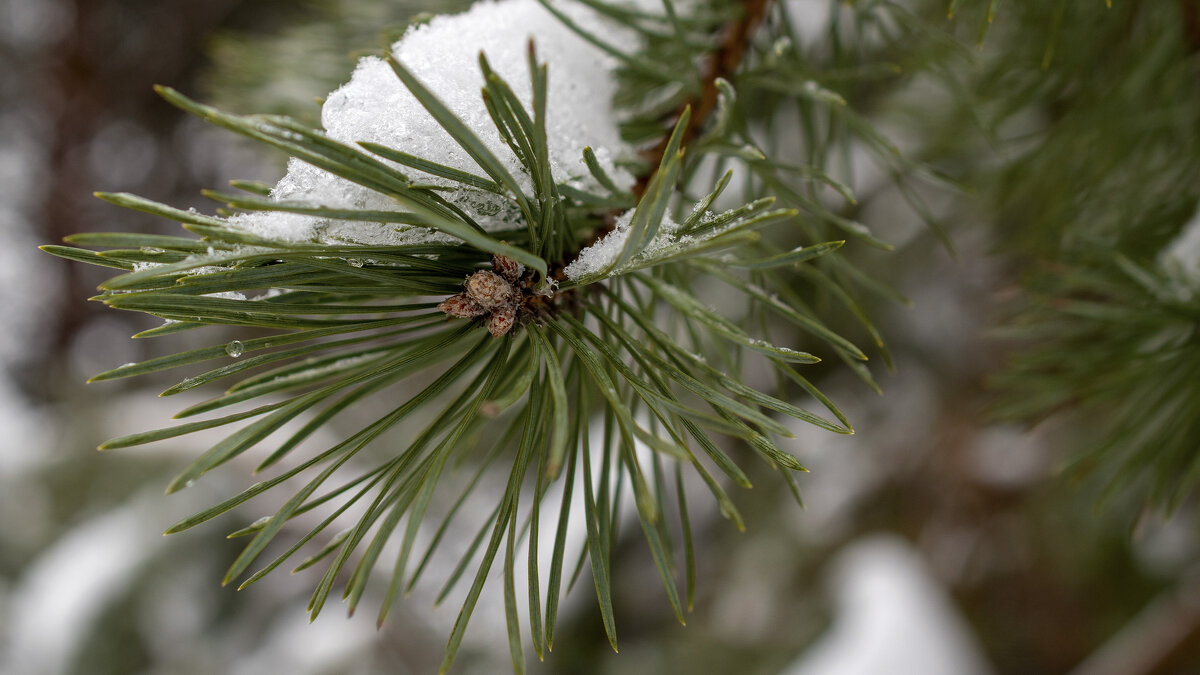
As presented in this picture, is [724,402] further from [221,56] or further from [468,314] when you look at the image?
[221,56]

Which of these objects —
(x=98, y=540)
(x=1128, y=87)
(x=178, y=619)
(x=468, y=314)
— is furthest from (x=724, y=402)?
(x=98, y=540)

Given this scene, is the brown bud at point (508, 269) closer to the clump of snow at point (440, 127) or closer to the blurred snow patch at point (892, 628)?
the clump of snow at point (440, 127)

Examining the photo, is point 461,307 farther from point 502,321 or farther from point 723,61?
point 723,61

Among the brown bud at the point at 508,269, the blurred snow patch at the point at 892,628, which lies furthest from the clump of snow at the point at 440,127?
the blurred snow patch at the point at 892,628

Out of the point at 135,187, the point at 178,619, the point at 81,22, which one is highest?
the point at 81,22

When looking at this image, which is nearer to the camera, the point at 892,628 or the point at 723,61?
the point at 723,61

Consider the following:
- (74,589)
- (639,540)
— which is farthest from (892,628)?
(74,589)
